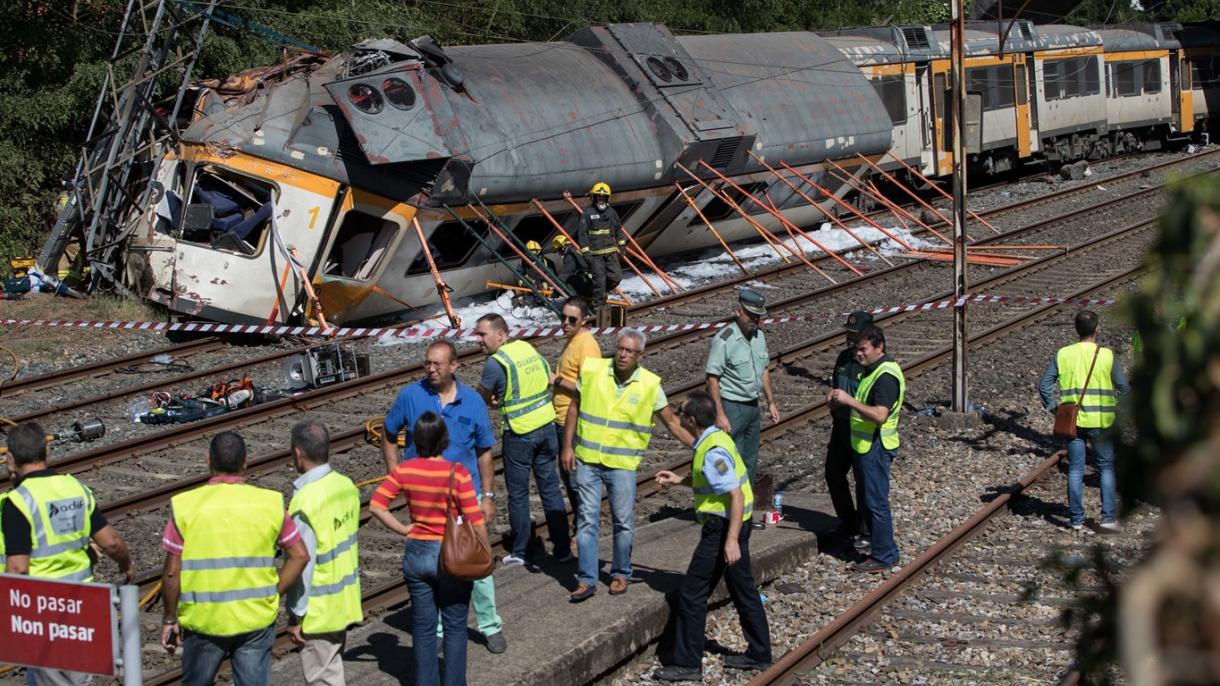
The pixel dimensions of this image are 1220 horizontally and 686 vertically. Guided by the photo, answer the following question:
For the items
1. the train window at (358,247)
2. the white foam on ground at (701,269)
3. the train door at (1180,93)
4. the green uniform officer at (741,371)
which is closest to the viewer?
the green uniform officer at (741,371)

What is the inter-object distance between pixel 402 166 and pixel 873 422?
8684mm

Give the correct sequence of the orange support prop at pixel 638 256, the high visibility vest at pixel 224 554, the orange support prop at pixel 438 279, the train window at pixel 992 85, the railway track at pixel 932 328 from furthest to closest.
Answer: the train window at pixel 992 85 → the orange support prop at pixel 638 256 → the orange support prop at pixel 438 279 → the railway track at pixel 932 328 → the high visibility vest at pixel 224 554

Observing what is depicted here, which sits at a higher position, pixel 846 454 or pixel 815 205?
pixel 815 205

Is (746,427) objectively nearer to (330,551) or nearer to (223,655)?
(330,551)

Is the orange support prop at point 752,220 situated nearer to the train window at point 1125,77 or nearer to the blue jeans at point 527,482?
the blue jeans at point 527,482

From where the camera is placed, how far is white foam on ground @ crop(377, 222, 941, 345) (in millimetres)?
17547

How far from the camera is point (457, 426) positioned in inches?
297

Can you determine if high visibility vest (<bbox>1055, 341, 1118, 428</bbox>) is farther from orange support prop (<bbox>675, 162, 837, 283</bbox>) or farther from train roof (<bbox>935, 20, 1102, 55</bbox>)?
train roof (<bbox>935, 20, 1102, 55</bbox>)

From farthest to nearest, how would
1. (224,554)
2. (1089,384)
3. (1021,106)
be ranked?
(1021,106) < (1089,384) < (224,554)

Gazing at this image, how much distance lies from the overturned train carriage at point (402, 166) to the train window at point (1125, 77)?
1784cm

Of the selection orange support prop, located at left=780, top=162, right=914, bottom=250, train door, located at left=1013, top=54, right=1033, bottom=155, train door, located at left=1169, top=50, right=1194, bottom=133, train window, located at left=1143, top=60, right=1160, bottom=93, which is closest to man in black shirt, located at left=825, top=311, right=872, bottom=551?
orange support prop, located at left=780, top=162, right=914, bottom=250

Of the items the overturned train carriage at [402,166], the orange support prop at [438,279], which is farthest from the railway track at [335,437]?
the overturned train carriage at [402,166]

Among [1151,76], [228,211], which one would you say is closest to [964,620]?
[228,211]

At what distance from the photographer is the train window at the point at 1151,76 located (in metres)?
35.8
